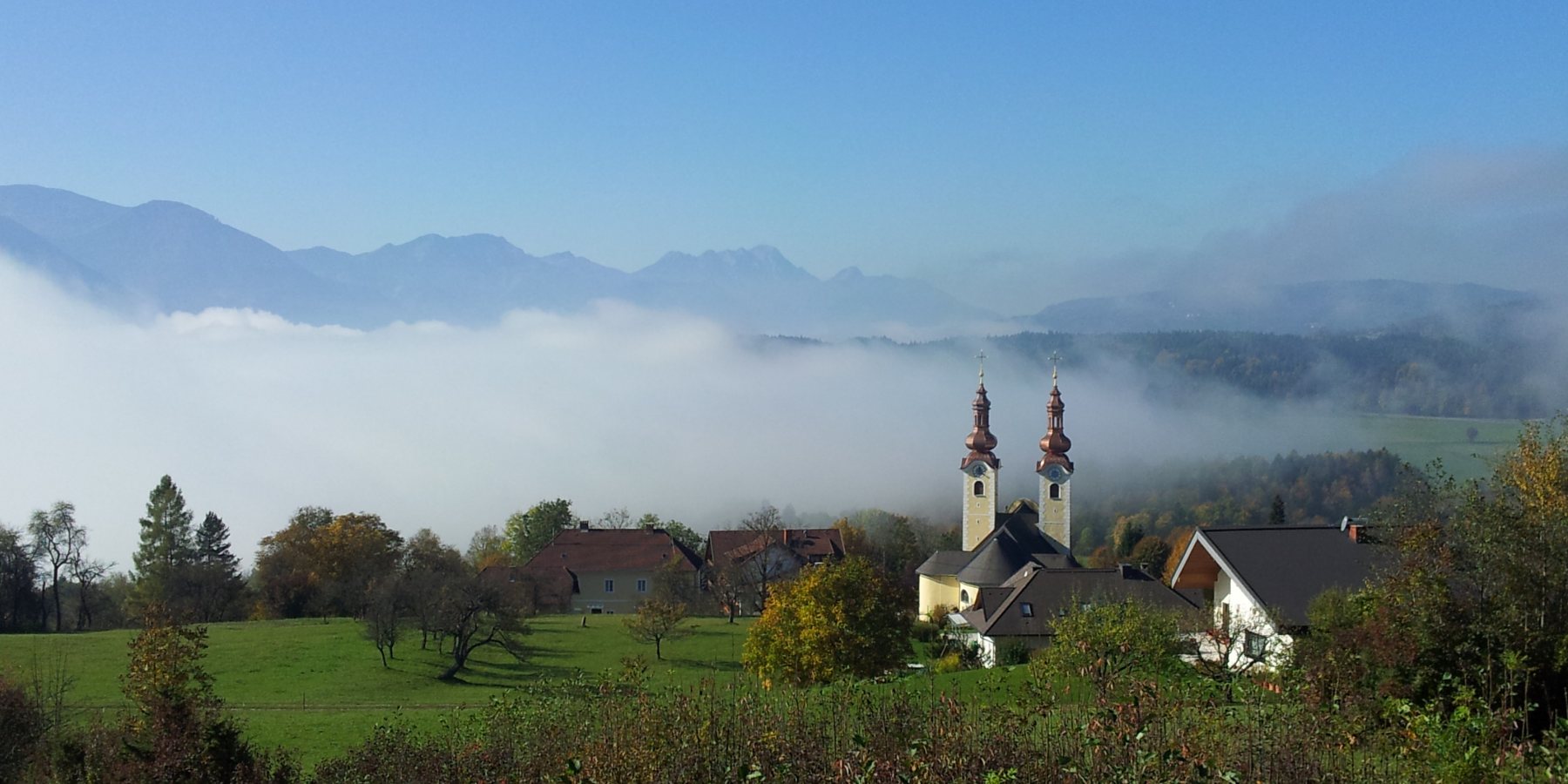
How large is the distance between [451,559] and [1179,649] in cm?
6167

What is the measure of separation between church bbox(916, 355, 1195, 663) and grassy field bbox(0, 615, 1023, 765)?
9858mm

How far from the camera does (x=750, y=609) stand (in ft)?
214

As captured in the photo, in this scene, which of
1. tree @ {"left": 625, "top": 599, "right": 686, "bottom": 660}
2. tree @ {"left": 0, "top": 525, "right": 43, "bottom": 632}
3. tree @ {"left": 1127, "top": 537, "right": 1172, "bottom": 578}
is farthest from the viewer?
tree @ {"left": 1127, "top": 537, "right": 1172, "bottom": 578}

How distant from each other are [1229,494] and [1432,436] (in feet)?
141

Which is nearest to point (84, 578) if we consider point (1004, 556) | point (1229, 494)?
point (1004, 556)

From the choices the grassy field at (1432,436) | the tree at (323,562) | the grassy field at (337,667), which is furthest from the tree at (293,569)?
the grassy field at (1432,436)

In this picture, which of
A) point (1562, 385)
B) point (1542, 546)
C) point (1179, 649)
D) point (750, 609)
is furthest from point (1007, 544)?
point (1562, 385)

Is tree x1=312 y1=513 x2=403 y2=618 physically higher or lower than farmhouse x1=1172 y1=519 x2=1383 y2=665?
lower

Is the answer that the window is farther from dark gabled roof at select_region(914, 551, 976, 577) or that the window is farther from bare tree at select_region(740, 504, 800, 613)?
dark gabled roof at select_region(914, 551, 976, 577)

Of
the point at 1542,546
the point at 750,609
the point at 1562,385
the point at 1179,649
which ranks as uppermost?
the point at 1562,385

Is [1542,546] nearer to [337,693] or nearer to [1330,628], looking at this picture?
[1330,628]

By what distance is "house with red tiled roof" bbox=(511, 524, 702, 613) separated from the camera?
74.4 meters

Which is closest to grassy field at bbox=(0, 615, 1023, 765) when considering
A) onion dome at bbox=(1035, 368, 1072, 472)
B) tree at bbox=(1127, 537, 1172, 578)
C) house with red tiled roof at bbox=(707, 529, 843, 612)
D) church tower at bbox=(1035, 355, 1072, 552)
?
house with red tiled roof at bbox=(707, 529, 843, 612)

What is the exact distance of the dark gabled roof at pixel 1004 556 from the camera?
6334 cm
